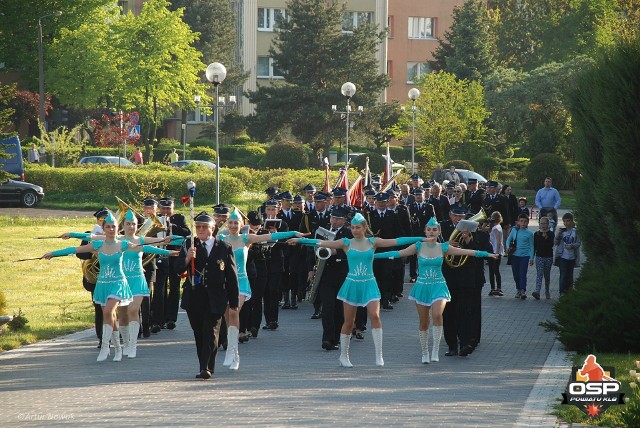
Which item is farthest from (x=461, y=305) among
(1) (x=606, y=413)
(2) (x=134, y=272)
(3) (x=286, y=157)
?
(3) (x=286, y=157)

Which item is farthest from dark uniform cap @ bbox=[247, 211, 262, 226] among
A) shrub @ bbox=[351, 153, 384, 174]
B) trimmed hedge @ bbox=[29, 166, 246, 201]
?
shrub @ bbox=[351, 153, 384, 174]

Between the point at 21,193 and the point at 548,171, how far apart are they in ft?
78.2

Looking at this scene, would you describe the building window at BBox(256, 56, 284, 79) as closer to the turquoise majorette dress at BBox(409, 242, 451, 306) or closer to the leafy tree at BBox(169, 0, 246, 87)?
the leafy tree at BBox(169, 0, 246, 87)

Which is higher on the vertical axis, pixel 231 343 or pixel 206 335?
pixel 206 335

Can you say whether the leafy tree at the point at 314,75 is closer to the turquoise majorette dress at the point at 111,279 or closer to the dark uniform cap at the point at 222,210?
the dark uniform cap at the point at 222,210

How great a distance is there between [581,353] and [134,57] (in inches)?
1989

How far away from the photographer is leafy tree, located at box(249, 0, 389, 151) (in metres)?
66.1

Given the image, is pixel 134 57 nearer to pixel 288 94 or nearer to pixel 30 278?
pixel 288 94

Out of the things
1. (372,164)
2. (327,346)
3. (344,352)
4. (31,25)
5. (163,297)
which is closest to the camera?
(344,352)

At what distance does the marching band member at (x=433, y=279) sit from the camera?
47.4ft

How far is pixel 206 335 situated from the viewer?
13023 mm

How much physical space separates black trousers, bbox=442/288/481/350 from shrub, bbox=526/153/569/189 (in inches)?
1524

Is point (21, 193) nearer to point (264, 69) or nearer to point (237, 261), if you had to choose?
point (237, 261)

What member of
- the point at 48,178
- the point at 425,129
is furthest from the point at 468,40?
the point at 48,178
